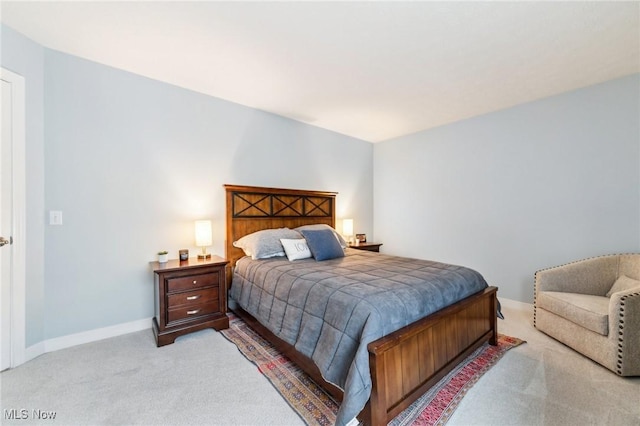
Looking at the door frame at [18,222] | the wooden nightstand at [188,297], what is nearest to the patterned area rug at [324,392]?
the wooden nightstand at [188,297]

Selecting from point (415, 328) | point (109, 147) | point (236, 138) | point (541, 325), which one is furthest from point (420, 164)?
point (109, 147)

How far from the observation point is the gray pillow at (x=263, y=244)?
2.95 metres

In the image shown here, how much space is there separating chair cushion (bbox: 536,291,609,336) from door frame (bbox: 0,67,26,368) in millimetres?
4594

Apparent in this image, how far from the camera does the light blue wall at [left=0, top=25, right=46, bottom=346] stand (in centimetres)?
214

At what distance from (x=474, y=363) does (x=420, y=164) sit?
10.3 feet

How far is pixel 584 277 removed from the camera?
2.60 metres

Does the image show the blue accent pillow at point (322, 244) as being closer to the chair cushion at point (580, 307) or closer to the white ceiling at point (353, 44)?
the white ceiling at point (353, 44)

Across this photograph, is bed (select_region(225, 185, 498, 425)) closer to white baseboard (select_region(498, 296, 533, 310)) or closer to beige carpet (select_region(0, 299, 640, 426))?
beige carpet (select_region(0, 299, 640, 426))

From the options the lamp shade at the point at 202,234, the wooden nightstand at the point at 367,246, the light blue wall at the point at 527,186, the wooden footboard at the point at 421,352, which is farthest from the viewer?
the wooden nightstand at the point at 367,246

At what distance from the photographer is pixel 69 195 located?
239 cm

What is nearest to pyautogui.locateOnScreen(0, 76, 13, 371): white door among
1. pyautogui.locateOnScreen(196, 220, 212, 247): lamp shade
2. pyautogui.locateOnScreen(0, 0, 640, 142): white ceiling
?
pyautogui.locateOnScreen(0, 0, 640, 142): white ceiling

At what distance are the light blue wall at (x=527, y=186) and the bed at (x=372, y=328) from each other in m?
1.46

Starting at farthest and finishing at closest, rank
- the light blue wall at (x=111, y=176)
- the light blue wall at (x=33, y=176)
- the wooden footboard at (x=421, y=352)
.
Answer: the light blue wall at (x=111, y=176) → the light blue wall at (x=33, y=176) → the wooden footboard at (x=421, y=352)

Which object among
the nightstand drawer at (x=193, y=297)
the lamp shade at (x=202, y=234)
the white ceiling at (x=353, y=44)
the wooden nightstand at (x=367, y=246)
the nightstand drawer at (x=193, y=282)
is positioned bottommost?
the nightstand drawer at (x=193, y=297)
